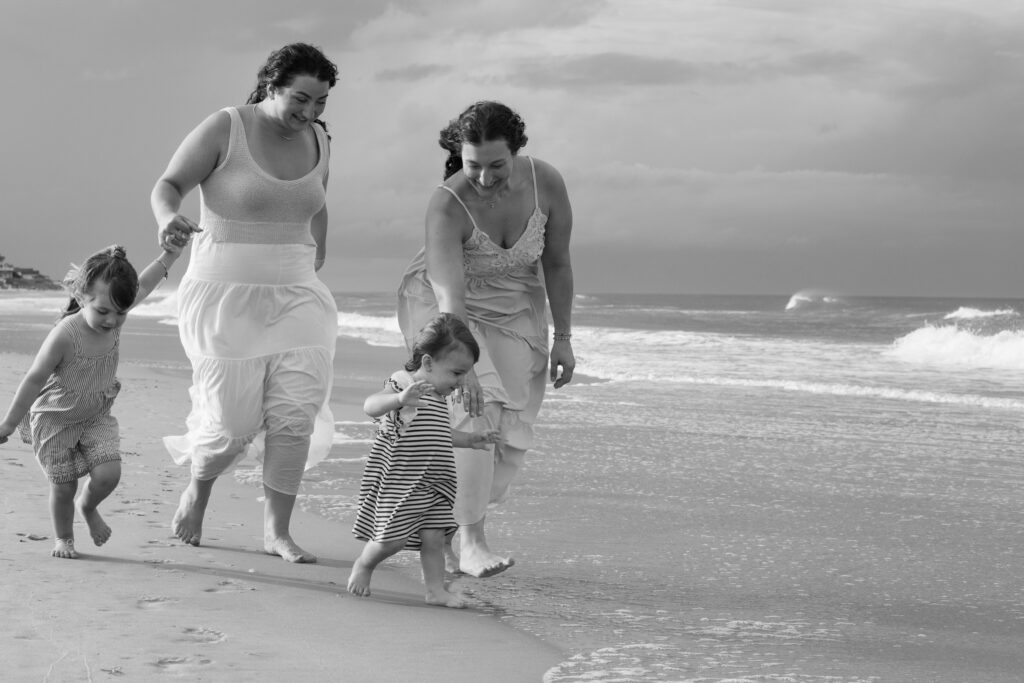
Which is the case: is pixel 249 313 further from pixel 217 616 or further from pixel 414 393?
pixel 217 616

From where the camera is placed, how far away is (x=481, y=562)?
13.7 ft

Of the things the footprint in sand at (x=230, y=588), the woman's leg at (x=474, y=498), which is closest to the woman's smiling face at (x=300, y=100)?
the woman's leg at (x=474, y=498)

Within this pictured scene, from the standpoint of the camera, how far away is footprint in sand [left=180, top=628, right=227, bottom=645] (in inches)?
126

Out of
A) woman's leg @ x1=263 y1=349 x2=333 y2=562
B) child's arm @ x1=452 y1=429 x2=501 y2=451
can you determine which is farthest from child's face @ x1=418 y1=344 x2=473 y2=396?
woman's leg @ x1=263 y1=349 x2=333 y2=562

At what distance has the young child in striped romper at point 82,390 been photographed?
411cm

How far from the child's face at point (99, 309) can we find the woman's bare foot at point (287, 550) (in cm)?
98

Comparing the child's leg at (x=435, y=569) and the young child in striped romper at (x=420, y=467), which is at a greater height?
the young child in striped romper at (x=420, y=467)

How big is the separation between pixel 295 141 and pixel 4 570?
1.83 meters

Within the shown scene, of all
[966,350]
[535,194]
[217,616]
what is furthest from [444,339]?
[966,350]

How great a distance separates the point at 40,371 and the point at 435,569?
1585 millimetres

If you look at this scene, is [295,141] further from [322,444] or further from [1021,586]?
[1021,586]

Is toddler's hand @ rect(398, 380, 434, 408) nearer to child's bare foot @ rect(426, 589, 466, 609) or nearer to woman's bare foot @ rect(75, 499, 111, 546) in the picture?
child's bare foot @ rect(426, 589, 466, 609)

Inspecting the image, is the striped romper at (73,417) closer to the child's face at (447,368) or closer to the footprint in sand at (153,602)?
the footprint in sand at (153,602)

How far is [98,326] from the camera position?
4180 millimetres
